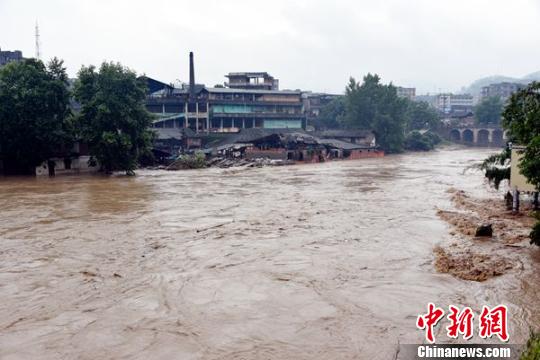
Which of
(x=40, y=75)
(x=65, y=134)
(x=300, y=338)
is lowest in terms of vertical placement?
(x=300, y=338)

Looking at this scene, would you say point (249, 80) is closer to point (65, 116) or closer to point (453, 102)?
point (65, 116)

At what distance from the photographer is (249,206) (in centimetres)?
2289

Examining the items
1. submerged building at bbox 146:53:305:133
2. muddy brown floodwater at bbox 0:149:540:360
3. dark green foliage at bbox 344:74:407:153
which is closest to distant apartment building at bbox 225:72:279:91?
submerged building at bbox 146:53:305:133

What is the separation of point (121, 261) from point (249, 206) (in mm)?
9889

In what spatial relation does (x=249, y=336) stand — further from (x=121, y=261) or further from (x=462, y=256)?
(x=462, y=256)

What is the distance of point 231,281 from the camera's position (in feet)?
38.9

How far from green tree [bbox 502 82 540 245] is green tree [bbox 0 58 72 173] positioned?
98.7 feet

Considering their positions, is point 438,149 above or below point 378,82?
below

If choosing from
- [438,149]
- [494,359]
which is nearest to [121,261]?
[494,359]

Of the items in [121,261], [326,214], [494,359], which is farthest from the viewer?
[326,214]

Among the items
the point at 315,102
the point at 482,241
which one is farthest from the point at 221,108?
the point at 482,241

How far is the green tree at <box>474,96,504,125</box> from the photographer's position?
8131 cm

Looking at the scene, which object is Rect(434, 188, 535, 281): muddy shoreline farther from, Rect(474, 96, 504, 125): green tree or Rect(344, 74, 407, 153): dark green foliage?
Rect(474, 96, 504, 125): green tree

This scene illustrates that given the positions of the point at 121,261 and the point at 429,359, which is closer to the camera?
the point at 429,359
